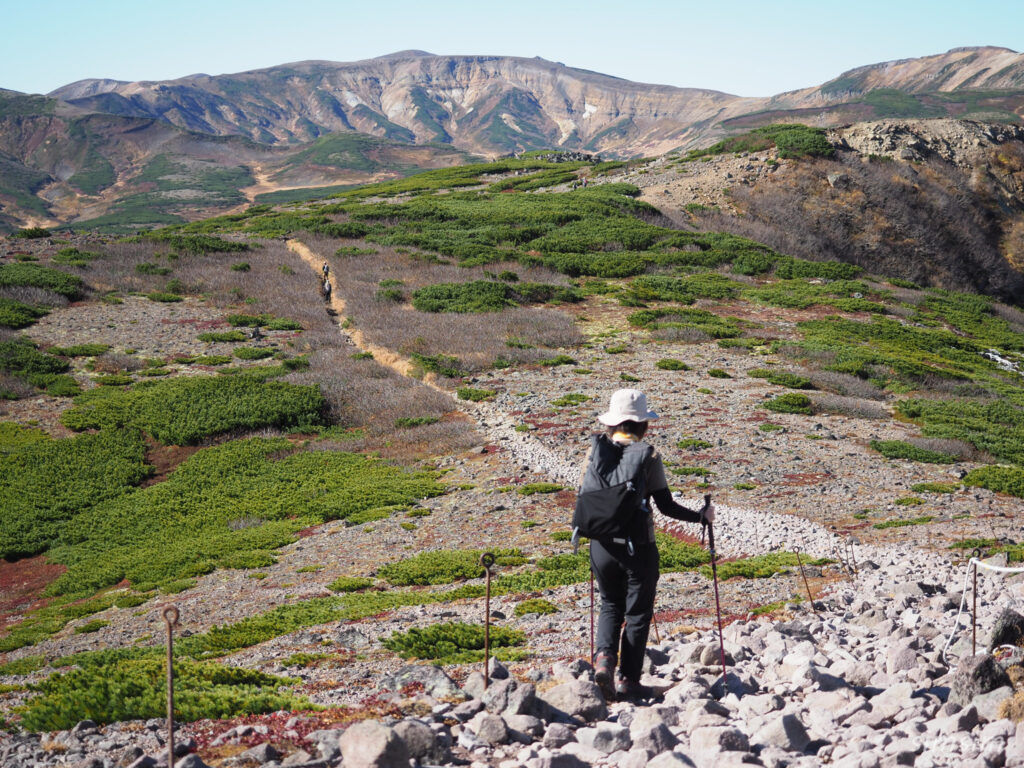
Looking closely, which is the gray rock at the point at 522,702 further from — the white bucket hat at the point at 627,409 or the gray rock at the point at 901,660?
the gray rock at the point at 901,660

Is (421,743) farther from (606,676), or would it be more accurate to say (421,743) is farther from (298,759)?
(606,676)

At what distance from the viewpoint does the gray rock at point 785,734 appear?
542cm

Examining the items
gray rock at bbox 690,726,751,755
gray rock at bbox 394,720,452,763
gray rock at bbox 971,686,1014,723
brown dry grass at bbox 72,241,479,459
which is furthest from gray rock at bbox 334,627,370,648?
brown dry grass at bbox 72,241,479,459

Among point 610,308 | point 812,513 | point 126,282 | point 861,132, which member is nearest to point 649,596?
point 812,513

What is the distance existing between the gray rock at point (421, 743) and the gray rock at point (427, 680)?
133 centimetres

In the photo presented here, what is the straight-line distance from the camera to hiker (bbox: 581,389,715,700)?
21.5 feet

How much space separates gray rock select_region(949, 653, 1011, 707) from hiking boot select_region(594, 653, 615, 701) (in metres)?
2.51

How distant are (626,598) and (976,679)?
259cm

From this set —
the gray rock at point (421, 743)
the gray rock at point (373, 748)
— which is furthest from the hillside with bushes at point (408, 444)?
the gray rock at point (373, 748)

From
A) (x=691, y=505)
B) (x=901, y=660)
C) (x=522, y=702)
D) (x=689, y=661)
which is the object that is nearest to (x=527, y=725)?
(x=522, y=702)

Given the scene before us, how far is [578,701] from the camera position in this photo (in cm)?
620

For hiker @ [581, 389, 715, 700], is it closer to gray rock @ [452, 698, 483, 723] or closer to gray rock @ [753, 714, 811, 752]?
gray rock @ [452, 698, 483, 723]

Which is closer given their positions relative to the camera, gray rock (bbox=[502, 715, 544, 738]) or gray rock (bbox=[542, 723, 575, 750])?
gray rock (bbox=[542, 723, 575, 750])

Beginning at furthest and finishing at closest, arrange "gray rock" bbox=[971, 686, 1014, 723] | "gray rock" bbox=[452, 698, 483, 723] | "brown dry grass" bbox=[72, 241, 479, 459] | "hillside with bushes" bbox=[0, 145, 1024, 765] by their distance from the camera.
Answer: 1. "brown dry grass" bbox=[72, 241, 479, 459]
2. "hillside with bushes" bbox=[0, 145, 1024, 765]
3. "gray rock" bbox=[452, 698, 483, 723]
4. "gray rock" bbox=[971, 686, 1014, 723]
